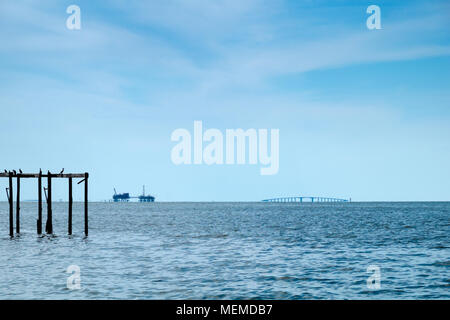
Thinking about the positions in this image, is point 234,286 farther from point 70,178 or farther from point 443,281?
point 70,178

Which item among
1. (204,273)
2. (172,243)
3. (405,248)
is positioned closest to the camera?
(204,273)

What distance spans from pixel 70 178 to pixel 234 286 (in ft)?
84.1

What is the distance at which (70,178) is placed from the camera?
A: 41969 millimetres

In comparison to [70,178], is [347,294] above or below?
below

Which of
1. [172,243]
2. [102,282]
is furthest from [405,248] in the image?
[102,282]
